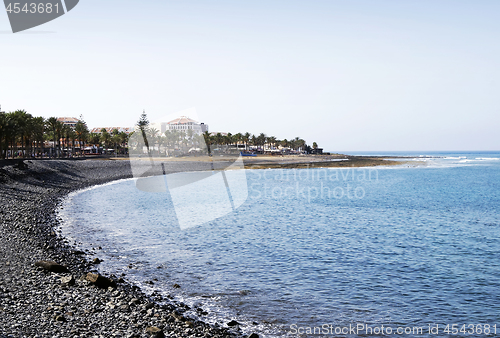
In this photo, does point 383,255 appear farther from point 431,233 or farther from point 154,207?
point 154,207

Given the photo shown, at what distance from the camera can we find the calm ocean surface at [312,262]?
12102 millimetres

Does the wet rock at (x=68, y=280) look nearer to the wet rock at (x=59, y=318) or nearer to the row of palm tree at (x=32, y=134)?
the wet rock at (x=59, y=318)

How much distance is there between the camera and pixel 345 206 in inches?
1556

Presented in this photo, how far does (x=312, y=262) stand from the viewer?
17781mm

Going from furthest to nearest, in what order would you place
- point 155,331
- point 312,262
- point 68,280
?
point 312,262 → point 68,280 → point 155,331

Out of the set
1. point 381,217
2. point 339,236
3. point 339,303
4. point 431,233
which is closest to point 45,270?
point 339,303

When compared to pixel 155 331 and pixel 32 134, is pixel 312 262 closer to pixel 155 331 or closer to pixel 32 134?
pixel 155 331

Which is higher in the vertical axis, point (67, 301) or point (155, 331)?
point (67, 301)

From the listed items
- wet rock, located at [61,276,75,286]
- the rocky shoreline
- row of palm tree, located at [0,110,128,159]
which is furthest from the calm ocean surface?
row of palm tree, located at [0,110,128,159]

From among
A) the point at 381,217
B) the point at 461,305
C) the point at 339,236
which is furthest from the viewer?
the point at 381,217

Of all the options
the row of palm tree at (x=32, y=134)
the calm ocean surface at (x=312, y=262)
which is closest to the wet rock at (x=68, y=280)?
the calm ocean surface at (x=312, y=262)

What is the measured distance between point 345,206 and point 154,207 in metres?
19.8

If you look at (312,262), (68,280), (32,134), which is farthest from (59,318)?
(32,134)

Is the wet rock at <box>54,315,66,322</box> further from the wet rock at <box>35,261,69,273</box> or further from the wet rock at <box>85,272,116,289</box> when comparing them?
the wet rock at <box>35,261,69,273</box>
